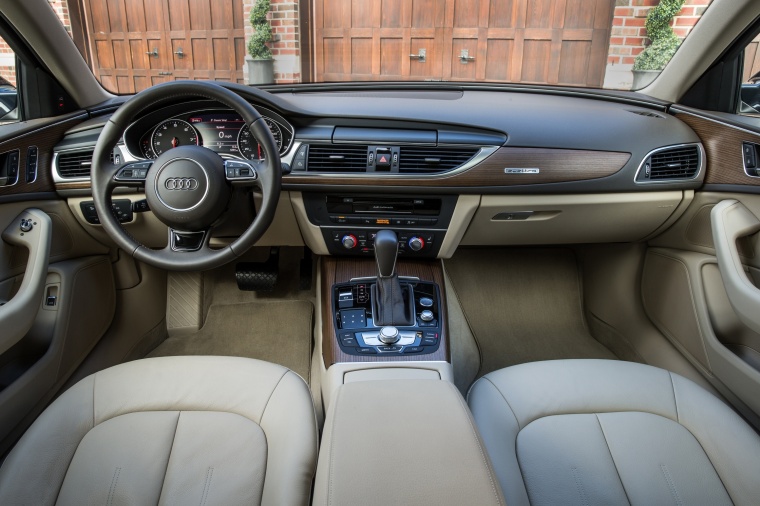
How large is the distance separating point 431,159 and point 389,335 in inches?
23.3

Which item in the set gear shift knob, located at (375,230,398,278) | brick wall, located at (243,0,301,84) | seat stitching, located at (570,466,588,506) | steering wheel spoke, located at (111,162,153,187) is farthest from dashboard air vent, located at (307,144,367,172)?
seat stitching, located at (570,466,588,506)

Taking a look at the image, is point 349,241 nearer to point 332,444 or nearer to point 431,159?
A: point 431,159

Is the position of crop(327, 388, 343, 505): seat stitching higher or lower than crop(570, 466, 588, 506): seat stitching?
higher

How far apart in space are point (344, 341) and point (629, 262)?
1372mm

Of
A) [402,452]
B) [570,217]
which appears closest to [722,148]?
[570,217]

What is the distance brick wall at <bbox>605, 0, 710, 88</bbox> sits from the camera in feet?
5.53

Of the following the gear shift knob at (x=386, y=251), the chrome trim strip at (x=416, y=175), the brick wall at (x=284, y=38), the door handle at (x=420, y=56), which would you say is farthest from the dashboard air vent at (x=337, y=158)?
the door handle at (x=420, y=56)

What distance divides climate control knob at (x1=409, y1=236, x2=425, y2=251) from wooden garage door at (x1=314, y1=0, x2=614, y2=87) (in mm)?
1345

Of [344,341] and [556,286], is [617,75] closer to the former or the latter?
[556,286]

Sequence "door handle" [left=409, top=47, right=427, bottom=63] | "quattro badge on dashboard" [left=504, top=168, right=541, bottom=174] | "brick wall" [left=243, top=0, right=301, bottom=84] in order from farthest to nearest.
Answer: "door handle" [left=409, top=47, right=427, bottom=63] → "brick wall" [left=243, top=0, right=301, bottom=84] → "quattro badge on dashboard" [left=504, top=168, right=541, bottom=174]

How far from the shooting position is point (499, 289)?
2359 millimetres

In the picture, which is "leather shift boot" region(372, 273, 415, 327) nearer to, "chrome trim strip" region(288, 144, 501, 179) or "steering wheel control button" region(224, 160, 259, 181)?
"chrome trim strip" region(288, 144, 501, 179)

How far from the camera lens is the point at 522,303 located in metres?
2.33

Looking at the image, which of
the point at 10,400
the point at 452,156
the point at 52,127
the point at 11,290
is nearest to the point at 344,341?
the point at 452,156
